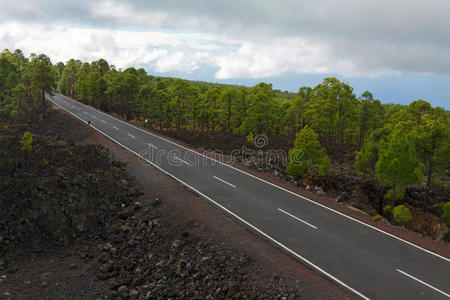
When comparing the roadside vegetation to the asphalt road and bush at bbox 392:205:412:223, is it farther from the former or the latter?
the asphalt road

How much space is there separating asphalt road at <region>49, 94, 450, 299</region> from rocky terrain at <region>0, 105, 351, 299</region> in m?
1.32

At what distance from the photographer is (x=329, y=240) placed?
563 inches

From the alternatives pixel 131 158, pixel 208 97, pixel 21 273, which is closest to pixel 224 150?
pixel 131 158

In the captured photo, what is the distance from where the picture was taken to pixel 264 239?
14.4 m

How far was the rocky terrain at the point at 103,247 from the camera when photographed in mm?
11977

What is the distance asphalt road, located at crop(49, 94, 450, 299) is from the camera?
37.0 feet

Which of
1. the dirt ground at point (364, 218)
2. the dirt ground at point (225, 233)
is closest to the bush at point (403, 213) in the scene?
the dirt ground at point (364, 218)

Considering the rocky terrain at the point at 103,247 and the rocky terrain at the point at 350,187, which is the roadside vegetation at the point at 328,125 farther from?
the rocky terrain at the point at 103,247

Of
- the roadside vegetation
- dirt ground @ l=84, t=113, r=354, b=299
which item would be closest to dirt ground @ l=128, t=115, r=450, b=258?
the roadside vegetation

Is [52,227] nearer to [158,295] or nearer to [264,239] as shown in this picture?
[158,295]

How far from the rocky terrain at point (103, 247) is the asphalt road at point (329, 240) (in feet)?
4.34

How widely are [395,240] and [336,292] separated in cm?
586

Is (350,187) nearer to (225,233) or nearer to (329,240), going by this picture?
(329,240)

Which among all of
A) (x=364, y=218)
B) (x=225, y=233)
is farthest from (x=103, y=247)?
(x=364, y=218)
